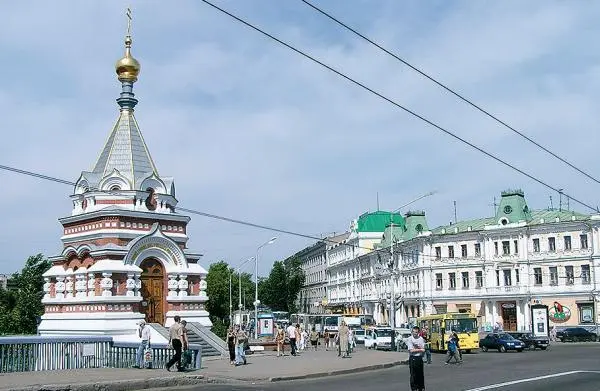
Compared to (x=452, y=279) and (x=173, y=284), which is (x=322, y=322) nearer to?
(x=452, y=279)

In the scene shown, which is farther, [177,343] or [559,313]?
[559,313]

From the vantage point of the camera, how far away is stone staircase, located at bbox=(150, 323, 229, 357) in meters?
31.1

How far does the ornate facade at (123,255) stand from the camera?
32406 mm

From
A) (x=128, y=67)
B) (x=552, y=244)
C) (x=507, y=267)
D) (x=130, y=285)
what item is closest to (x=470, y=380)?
(x=130, y=285)

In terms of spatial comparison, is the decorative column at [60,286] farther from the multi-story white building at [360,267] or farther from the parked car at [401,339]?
the multi-story white building at [360,267]

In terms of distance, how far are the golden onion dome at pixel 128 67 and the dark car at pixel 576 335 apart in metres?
36.7

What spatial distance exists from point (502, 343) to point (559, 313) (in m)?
19.3

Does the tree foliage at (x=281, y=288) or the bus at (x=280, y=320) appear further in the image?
the tree foliage at (x=281, y=288)

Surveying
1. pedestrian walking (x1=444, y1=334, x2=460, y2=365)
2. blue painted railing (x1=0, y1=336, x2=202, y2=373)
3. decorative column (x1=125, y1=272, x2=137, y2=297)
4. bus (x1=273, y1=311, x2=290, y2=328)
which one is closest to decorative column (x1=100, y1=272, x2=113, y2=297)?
decorative column (x1=125, y1=272, x2=137, y2=297)

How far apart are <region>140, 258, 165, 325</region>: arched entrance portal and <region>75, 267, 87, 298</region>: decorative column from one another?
2.60 m

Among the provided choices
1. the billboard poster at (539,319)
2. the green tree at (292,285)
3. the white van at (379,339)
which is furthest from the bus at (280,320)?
the green tree at (292,285)

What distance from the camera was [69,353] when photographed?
73.8 feet

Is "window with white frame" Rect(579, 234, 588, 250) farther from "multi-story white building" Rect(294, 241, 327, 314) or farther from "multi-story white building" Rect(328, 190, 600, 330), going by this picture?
"multi-story white building" Rect(294, 241, 327, 314)

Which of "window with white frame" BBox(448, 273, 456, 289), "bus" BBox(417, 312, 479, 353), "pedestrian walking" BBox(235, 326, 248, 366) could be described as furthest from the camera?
"window with white frame" BBox(448, 273, 456, 289)
